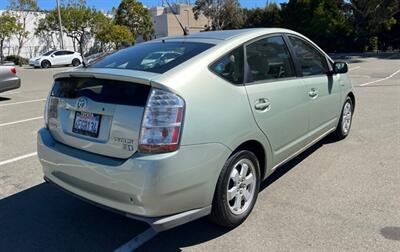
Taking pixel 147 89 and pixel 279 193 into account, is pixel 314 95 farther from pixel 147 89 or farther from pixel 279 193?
pixel 147 89

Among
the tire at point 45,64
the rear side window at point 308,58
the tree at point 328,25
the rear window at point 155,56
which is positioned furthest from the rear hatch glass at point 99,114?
the tire at point 45,64

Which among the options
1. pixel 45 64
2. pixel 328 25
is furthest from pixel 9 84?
pixel 328 25

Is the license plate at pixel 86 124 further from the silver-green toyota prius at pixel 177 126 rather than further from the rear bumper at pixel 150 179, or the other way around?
the rear bumper at pixel 150 179

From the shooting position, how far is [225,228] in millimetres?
A: 3461

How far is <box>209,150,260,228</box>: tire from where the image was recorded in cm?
322

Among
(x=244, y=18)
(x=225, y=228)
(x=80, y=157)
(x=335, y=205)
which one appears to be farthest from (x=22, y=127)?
(x=244, y=18)

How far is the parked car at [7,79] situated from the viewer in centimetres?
1191

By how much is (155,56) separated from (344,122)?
3463 mm

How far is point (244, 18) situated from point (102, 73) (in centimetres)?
5081

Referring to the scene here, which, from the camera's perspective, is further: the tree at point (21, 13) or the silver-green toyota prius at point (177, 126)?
the tree at point (21, 13)

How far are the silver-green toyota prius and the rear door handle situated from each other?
2cm

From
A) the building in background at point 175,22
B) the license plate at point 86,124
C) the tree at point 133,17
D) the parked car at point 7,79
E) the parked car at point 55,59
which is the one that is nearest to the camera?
the license plate at point 86,124

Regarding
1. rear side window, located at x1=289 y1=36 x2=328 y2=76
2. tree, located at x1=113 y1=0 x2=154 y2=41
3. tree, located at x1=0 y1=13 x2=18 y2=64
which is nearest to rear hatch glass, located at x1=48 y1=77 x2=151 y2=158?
rear side window, located at x1=289 y1=36 x2=328 y2=76

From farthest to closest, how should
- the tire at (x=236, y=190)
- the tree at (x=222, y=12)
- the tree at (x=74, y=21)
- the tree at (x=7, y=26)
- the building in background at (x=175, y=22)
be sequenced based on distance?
the building in background at (x=175, y=22) → the tree at (x=222, y=12) → the tree at (x=74, y=21) → the tree at (x=7, y=26) → the tire at (x=236, y=190)
